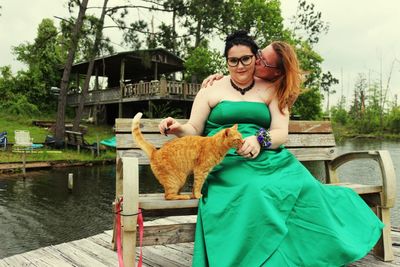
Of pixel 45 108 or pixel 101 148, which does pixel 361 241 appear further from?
pixel 45 108

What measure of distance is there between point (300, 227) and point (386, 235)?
1176 millimetres

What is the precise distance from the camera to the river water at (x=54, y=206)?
22.4ft

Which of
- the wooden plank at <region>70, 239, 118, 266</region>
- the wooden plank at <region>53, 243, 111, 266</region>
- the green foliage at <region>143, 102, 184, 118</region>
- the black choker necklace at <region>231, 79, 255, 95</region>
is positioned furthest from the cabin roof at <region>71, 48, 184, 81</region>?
the black choker necklace at <region>231, 79, 255, 95</region>

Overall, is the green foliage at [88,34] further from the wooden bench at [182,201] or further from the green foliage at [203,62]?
the wooden bench at [182,201]

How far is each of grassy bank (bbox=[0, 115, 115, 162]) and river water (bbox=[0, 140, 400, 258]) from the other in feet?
4.65

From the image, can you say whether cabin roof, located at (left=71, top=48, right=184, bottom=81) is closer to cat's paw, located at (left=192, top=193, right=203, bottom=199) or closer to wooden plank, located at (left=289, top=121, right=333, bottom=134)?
wooden plank, located at (left=289, top=121, right=333, bottom=134)

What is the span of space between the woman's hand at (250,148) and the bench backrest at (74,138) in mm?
14891

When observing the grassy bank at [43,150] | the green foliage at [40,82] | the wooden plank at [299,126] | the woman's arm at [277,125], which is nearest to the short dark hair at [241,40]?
the woman's arm at [277,125]

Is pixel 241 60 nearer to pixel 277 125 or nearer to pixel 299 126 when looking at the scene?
pixel 277 125

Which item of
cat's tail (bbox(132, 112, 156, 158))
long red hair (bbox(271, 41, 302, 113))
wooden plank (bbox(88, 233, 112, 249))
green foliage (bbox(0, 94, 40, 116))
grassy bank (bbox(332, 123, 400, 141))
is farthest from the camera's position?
grassy bank (bbox(332, 123, 400, 141))

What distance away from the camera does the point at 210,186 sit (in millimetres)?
2367

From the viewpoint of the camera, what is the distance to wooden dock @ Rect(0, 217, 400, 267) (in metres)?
2.85

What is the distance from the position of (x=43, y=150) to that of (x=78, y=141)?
4.71ft

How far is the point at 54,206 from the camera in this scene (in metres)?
8.91
